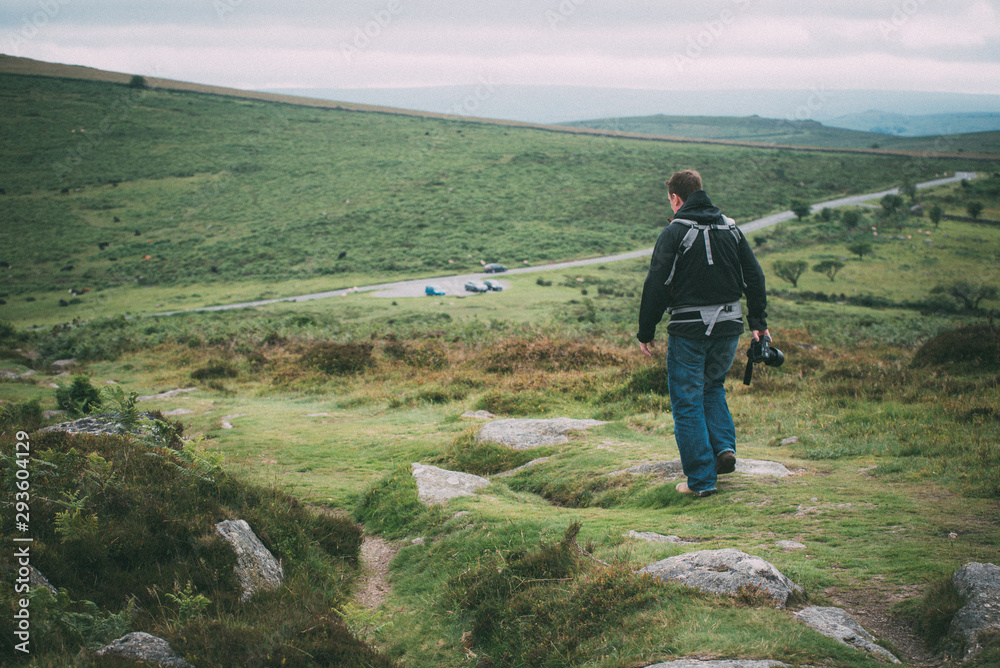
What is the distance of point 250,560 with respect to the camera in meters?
5.14

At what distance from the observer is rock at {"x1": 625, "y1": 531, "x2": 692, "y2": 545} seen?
5.13 metres

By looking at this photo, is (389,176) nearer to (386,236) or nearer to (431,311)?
(386,236)

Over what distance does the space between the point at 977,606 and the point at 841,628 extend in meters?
0.73

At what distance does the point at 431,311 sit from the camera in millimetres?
45500

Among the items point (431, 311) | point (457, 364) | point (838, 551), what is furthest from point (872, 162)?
point (838, 551)

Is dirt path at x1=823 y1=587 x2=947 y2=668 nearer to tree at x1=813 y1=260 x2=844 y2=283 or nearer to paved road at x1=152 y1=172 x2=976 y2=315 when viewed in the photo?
paved road at x1=152 y1=172 x2=976 y2=315

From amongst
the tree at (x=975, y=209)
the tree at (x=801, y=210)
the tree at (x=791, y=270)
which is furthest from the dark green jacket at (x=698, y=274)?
the tree at (x=975, y=209)

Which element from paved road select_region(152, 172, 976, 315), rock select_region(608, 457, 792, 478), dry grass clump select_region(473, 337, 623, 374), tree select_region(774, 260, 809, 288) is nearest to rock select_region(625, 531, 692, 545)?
rock select_region(608, 457, 792, 478)

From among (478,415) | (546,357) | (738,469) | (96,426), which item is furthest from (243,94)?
(738,469)

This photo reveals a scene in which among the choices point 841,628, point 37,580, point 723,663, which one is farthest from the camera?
point 37,580

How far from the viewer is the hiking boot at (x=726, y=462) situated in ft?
20.5

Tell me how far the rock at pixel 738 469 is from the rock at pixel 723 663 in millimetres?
3467

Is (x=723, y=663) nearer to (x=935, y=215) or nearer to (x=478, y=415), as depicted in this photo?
(x=478, y=415)

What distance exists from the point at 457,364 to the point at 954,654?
15.3m
